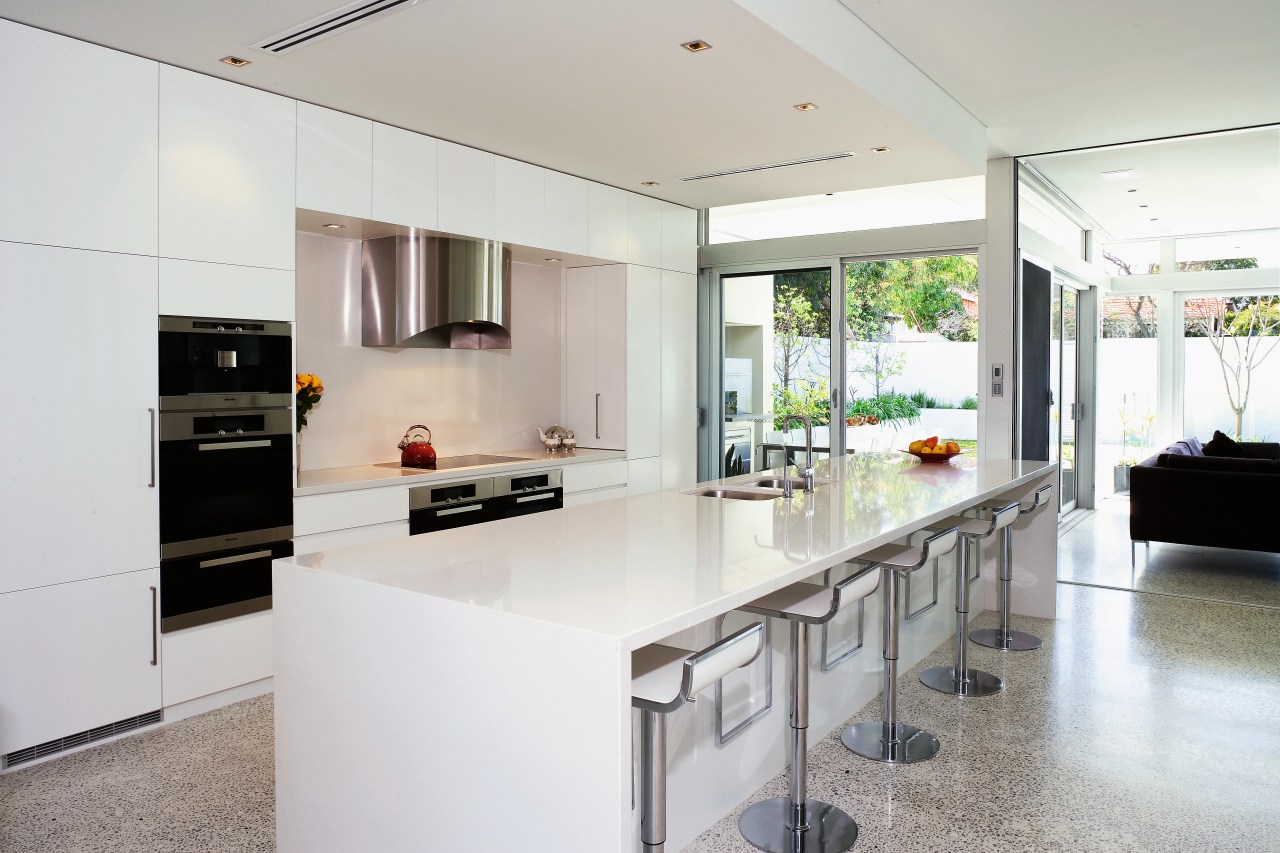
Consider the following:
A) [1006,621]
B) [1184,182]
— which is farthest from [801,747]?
[1184,182]

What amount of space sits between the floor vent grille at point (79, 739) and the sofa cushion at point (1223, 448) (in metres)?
6.23

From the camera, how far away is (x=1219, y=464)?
18.9ft

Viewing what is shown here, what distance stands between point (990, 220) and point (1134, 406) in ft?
8.88

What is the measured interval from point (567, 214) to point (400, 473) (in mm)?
1861

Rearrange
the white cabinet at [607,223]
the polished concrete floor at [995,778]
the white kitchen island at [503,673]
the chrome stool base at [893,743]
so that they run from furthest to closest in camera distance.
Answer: the white cabinet at [607,223] → the chrome stool base at [893,743] → the polished concrete floor at [995,778] → the white kitchen island at [503,673]

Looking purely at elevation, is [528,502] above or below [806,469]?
below

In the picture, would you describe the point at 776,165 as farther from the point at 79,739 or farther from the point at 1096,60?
the point at 79,739

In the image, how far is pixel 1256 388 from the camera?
555 cm

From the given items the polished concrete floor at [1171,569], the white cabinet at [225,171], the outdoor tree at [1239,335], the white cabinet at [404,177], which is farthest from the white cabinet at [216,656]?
the outdoor tree at [1239,335]

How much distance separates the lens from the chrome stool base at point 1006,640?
445 centimetres

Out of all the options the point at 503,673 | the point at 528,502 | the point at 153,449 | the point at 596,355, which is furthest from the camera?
the point at 596,355

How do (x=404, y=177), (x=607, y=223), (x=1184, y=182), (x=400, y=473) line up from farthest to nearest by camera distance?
(x=1184, y=182)
(x=607, y=223)
(x=400, y=473)
(x=404, y=177)

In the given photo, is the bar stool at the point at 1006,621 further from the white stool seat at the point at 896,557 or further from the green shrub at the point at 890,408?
the green shrub at the point at 890,408

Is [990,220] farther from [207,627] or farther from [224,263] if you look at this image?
[207,627]
